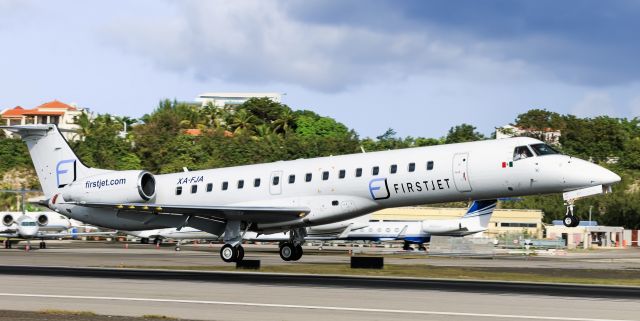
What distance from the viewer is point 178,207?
3841cm

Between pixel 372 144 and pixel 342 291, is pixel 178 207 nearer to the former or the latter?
pixel 342 291

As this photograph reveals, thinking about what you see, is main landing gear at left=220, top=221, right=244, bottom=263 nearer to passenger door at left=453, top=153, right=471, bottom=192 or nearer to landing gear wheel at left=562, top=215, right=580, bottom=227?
passenger door at left=453, top=153, right=471, bottom=192

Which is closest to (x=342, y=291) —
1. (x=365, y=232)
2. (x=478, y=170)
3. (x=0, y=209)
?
(x=478, y=170)

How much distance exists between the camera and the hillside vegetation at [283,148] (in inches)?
4537

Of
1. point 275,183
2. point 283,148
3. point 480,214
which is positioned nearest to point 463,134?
point 283,148

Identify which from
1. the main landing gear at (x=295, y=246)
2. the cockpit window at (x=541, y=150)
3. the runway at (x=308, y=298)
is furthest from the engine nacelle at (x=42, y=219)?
the cockpit window at (x=541, y=150)

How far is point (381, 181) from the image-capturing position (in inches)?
1448

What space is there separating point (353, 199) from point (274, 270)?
423 cm

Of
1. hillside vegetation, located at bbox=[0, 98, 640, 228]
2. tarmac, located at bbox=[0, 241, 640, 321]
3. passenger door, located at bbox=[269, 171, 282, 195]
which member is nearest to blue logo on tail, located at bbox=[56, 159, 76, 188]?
passenger door, located at bbox=[269, 171, 282, 195]

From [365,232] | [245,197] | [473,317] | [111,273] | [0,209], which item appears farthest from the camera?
[0,209]

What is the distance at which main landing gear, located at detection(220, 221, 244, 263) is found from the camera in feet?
130

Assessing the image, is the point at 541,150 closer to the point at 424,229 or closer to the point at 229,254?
the point at 229,254

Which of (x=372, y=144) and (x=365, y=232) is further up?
(x=372, y=144)

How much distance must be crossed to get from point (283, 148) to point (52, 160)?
263 ft
